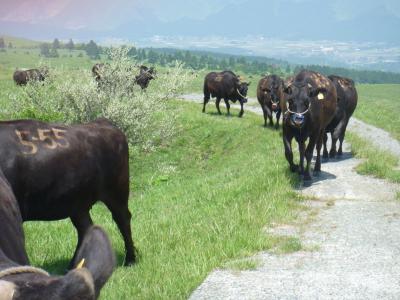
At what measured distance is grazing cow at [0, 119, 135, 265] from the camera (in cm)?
665

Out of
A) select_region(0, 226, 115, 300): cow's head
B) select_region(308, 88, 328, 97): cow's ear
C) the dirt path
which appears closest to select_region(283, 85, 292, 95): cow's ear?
select_region(308, 88, 328, 97): cow's ear

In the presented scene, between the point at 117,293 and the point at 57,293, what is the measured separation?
4.40 meters

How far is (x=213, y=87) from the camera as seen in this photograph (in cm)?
3309

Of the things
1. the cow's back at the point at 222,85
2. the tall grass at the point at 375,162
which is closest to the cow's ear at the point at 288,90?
the tall grass at the point at 375,162

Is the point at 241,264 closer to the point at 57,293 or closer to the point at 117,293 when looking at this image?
the point at 117,293

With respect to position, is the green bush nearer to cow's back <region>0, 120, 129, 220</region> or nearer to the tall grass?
the tall grass

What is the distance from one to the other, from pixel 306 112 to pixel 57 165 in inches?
275

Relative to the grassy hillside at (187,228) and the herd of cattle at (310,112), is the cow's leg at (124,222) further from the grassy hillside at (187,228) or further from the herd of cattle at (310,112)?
the herd of cattle at (310,112)

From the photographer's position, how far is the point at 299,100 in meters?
12.1

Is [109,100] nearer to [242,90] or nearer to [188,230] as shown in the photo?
[242,90]

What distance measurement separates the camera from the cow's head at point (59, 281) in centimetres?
236

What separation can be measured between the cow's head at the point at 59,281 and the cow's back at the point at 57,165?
4.17 meters

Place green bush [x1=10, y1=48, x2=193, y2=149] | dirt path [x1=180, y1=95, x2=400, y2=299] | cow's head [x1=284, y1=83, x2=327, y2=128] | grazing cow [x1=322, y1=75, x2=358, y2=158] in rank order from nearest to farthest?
dirt path [x1=180, y1=95, x2=400, y2=299], cow's head [x1=284, y1=83, x2=327, y2=128], grazing cow [x1=322, y1=75, x2=358, y2=158], green bush [x1=10, y1=48, x2=193, y2=149]

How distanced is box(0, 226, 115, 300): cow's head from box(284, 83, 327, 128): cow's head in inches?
377
